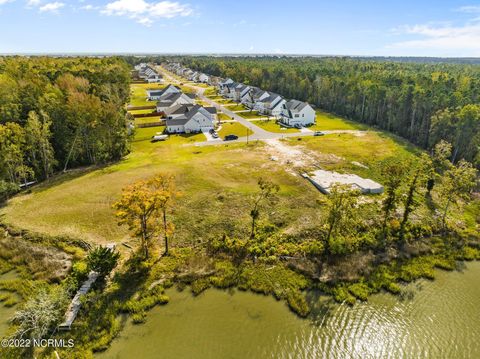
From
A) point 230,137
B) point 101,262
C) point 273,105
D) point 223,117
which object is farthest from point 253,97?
point 101,262

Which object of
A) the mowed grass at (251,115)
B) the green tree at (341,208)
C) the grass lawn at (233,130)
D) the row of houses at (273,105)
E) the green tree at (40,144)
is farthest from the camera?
the mowed grass at (251,115)

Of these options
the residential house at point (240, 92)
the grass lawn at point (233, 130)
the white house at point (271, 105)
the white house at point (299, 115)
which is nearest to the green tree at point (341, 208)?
the grass lawn at point (233, 130)

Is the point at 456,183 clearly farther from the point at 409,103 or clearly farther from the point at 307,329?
the point at 409,103

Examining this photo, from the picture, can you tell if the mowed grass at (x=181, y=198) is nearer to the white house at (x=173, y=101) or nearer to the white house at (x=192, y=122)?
the white house at (x=192, y=122)

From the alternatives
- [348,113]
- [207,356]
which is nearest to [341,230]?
[207,356]

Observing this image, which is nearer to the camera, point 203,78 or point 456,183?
point 456,183

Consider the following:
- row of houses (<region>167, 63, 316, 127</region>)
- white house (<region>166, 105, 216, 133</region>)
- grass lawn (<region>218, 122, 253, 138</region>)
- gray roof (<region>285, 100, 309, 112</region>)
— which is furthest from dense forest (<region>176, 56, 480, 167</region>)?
white house (<region>166, 105, 216, 133</region>)

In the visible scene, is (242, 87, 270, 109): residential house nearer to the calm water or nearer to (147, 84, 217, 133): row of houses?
(147, 84, 217, 133): row of houses
